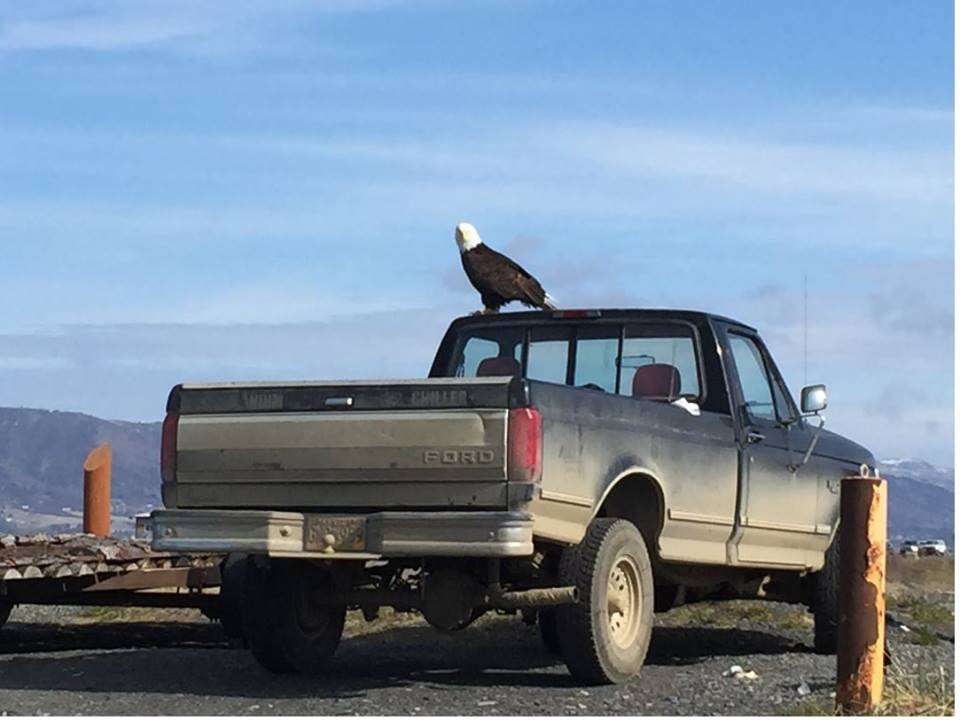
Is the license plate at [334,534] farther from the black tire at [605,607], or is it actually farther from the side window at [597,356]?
the side window at [597,356]

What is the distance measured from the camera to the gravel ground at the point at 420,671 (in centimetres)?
1052

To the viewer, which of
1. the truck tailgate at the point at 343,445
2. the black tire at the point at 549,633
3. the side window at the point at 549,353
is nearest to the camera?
the truck tailgate at the point at 343,445

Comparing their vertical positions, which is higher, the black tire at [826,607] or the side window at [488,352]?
the side window at [488,352]

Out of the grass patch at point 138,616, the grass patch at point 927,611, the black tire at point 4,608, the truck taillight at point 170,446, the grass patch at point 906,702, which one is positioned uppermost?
the truck taillight at point 170,446

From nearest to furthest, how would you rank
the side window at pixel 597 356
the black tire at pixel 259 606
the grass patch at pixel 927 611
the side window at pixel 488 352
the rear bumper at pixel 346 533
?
the rear bumper at pixel 346 533 < the black tire at pixel 259 606 < the side window at pixel 597 356 < the side window at pixel 488 352 < the grass patch at pixel 927 611

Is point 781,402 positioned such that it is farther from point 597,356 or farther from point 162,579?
point 162,579

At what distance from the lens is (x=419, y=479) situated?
10.5 meters

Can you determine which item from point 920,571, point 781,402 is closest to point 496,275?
point 781,402

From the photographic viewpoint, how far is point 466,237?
42.8 ft

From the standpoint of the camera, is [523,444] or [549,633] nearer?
[523,444]

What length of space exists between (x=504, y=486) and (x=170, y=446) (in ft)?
7.01

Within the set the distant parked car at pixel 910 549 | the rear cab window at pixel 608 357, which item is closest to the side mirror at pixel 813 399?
the rear cab window at pixel 608 357

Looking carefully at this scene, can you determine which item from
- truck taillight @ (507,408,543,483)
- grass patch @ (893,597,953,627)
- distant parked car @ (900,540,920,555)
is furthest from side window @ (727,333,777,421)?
distant parked car @ (900,540,920,555)

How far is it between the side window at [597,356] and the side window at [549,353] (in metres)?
0.09
